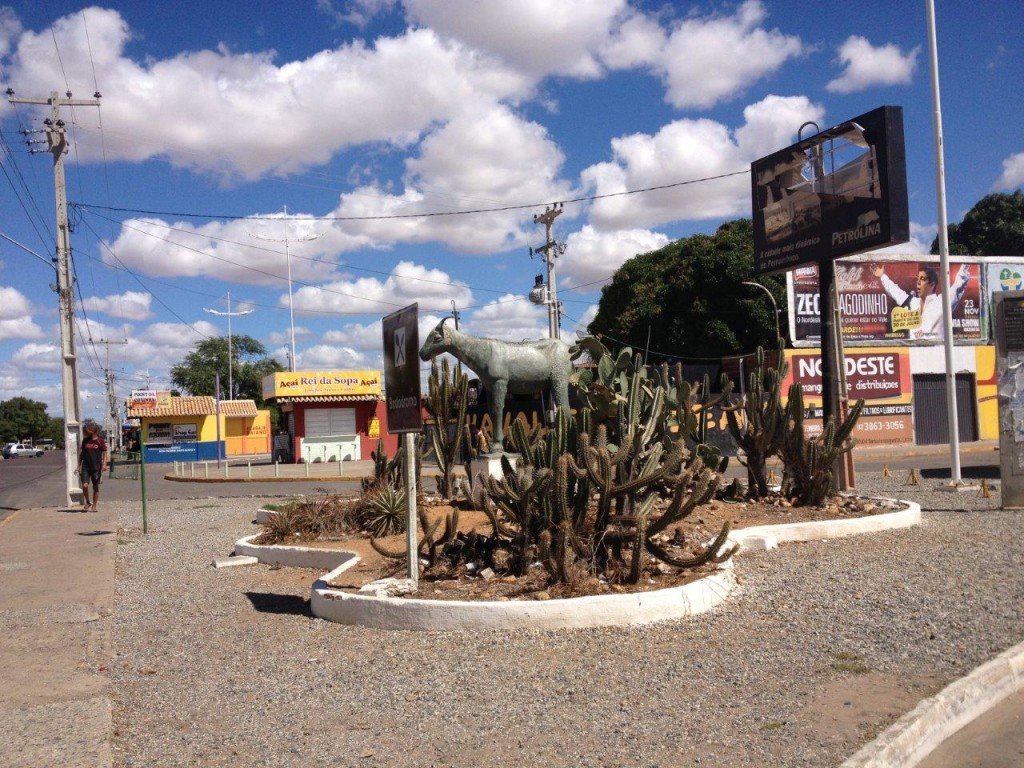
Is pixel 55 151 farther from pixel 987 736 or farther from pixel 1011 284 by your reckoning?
pixel 1011 284

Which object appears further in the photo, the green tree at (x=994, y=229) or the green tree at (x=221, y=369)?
the green tree at (x=221, y=369)

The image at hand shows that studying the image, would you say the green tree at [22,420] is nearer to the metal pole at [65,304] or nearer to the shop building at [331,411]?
the shop building at [331,411]

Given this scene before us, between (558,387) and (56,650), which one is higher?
(558,387)

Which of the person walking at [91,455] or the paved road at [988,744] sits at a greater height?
the person walking at [91,455]

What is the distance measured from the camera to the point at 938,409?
107 feet

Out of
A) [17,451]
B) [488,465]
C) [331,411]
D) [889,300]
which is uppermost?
[889,300]

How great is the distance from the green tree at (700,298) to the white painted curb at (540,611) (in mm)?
29992

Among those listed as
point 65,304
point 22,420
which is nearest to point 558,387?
point 65,304

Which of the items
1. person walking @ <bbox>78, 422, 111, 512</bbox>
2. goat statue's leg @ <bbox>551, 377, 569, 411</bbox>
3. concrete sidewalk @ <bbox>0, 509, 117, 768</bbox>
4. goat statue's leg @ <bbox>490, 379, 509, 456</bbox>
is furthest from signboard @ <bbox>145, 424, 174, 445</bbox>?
goat statue's leg @ <bbox>551, 377, 569, 411</bbox>

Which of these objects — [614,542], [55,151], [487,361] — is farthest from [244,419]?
[614,542]

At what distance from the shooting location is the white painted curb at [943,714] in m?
4.12

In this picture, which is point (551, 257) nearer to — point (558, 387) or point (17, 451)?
point (558, 387)

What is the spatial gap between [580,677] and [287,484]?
21610mm

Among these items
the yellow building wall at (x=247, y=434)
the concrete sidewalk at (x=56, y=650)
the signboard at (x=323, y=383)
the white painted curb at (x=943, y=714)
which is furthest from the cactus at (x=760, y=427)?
the yellow building wall at (x=247, y=434)
